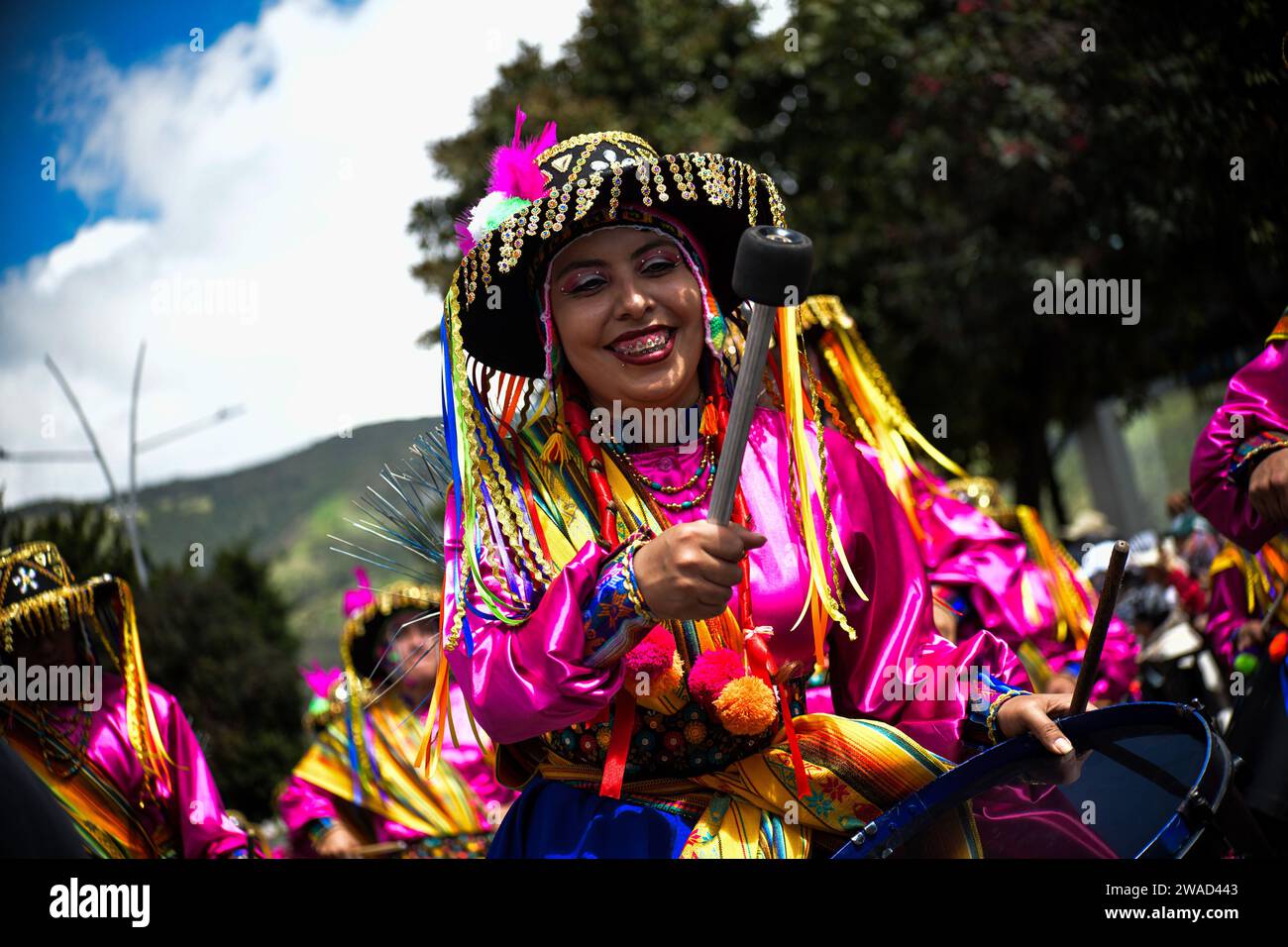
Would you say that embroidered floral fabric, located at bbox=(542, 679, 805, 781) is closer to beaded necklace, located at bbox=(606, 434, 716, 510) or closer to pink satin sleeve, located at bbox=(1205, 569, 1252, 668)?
beaded necklace, located at bbox=(606, 434, 716, 510)

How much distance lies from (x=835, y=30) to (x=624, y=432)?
10.6 meters

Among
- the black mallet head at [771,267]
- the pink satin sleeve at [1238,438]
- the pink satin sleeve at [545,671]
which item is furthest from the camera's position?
the pink satin sleeve at [1238,438]

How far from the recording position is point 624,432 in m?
2.63

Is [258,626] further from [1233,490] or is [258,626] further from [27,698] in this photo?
[1233,490]

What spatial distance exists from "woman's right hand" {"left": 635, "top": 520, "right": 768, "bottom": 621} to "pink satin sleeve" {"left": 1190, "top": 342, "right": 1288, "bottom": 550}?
1329 mm

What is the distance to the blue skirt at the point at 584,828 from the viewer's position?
2369mm

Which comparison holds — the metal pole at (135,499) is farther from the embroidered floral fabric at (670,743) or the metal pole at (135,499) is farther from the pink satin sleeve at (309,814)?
the embroidered floral fabric at (670,743)

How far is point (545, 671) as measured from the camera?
2133 millimetres

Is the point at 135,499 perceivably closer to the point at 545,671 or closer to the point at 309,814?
the point at 309,814

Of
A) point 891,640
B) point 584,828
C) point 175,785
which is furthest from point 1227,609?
point 175,785

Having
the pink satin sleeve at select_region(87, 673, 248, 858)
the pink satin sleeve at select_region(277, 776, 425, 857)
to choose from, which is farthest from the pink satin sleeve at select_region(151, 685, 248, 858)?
the pink satin sleeve at select_region(277, 776, 425, 857)

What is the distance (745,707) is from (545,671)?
39cm

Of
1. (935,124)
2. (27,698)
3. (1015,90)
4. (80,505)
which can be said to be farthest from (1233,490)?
(935,124)

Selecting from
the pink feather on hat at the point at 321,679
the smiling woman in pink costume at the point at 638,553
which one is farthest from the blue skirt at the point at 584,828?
the pink feather on hat at the point at 321,679
